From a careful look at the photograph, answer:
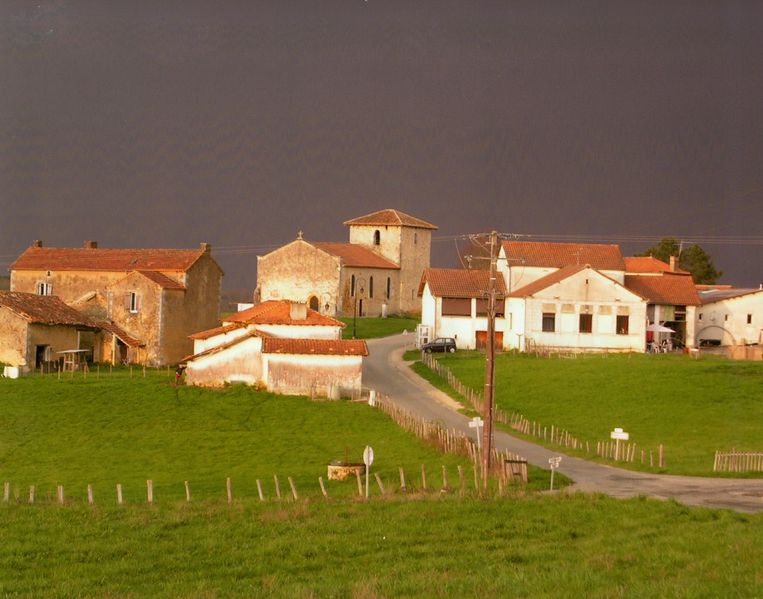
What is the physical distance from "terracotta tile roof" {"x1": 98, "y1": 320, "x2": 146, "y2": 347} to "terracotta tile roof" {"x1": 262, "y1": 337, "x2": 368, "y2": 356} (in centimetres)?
1156

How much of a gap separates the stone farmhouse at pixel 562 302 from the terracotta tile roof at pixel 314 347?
12164 millimetres

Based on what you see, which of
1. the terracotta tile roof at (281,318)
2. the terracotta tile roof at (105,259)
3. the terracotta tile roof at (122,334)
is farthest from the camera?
the terracotta tile roof at (105,259)

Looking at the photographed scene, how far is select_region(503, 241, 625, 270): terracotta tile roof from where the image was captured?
76375 mm

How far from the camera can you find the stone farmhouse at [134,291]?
208 ft

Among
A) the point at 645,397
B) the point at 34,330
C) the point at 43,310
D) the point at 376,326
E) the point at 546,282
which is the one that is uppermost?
the point at 546,282

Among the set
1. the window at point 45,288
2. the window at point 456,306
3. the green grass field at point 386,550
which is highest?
the window at point 45,288

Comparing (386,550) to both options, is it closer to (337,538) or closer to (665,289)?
(337,538)

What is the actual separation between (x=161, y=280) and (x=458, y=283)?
17.9m

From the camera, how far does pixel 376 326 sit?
85.2 m

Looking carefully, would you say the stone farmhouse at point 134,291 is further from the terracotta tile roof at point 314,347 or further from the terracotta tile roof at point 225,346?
the terracotta tile roof at point 314,347

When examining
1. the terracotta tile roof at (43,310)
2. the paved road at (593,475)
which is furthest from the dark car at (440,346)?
the terracotta tile roof at (43,310)

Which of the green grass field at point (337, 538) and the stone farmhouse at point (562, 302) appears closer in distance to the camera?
the green grass field at point (337, 538)

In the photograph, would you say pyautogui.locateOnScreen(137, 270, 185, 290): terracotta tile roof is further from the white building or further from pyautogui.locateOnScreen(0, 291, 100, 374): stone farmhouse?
the white building

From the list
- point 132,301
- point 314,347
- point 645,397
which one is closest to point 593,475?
point 645,397
